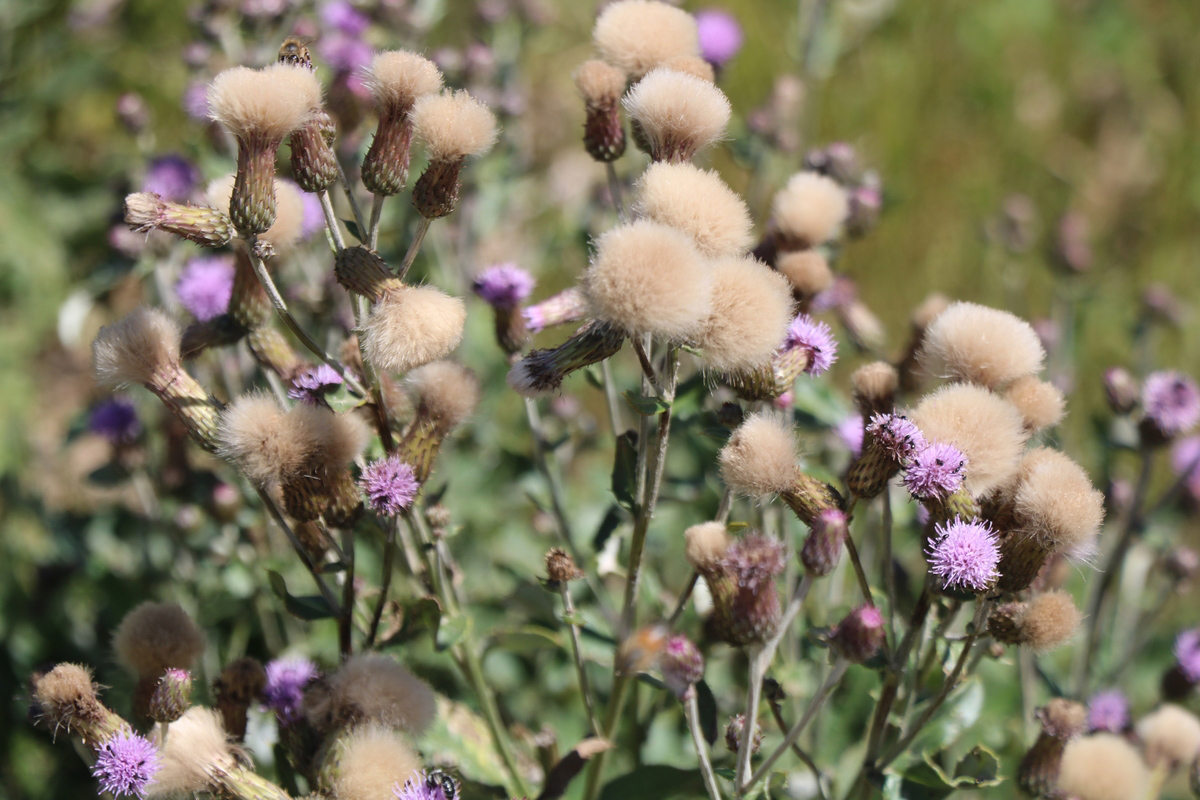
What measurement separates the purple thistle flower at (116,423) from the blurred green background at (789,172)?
513mm

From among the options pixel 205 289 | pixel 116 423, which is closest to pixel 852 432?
pixel 205 289

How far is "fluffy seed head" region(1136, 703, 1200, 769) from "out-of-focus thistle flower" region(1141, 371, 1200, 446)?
764 millimetres

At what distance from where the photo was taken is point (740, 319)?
5.34 ft

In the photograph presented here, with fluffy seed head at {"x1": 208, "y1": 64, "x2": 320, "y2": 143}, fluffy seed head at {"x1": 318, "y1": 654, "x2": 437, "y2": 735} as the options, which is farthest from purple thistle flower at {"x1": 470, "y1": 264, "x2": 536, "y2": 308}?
fluffy seed head at {"x1": 318, "y1": 654, "x2": 437, "y2": 735}

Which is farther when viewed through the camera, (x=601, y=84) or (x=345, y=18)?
(x=345, y=18)

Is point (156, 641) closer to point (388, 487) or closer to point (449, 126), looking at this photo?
point (388, 487)

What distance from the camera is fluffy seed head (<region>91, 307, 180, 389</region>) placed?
6.06ft

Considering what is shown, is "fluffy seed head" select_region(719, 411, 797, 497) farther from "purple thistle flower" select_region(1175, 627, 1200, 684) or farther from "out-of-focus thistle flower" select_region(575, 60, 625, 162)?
"purple thistle flower" select_region(1175, 627, 1200, 684)

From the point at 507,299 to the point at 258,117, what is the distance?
776mm

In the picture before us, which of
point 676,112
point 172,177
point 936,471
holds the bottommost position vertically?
point 172,177

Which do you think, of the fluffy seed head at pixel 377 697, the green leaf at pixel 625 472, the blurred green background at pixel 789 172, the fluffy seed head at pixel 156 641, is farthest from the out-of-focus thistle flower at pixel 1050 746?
the blurred green background at pixel 789 172

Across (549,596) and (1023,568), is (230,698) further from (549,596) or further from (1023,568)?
(1023,568)

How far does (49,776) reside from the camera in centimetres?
332

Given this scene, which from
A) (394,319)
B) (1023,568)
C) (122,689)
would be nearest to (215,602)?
(122,689)
